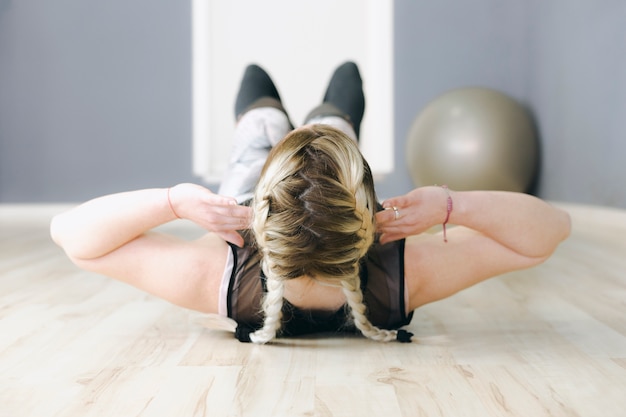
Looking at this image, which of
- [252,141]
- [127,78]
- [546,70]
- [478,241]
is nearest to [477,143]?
[546,70]

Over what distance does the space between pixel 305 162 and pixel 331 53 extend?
150 inches

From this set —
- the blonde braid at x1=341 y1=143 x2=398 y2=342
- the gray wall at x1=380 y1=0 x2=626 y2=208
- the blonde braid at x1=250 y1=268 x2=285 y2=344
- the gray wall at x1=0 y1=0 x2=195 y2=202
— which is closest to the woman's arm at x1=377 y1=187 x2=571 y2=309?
the blonde braid at x1=341 y1=143 x2=398 y2=342

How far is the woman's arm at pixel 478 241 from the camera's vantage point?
52.4 inches

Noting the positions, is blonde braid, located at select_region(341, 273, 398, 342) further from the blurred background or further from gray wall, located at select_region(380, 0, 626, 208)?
the blurred background

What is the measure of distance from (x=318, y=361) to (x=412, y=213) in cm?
30

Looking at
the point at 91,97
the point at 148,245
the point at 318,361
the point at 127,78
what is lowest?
the point at 318,361

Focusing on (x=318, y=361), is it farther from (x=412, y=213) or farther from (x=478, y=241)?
(x=478, y=241)

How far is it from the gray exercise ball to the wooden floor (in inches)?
80.3

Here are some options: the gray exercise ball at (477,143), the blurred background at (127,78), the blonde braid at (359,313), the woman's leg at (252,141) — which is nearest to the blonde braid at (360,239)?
the blonde braid at (359,313)

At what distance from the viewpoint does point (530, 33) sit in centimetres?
452

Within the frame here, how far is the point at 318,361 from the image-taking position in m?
1.23

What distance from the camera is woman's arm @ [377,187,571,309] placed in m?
1.33

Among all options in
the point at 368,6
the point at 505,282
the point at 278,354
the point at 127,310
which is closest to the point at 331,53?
the point at 368,6

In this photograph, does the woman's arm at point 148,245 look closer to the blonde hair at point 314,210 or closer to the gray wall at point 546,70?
the blonde hair at point 314,210
